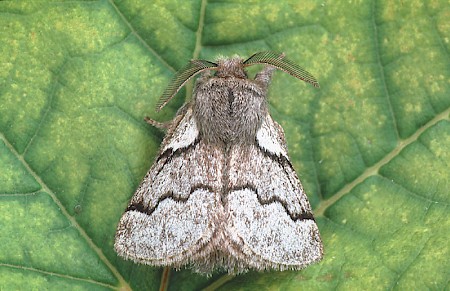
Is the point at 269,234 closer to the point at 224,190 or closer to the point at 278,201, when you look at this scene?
the point at 278,201

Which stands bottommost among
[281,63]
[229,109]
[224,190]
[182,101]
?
[224,190]

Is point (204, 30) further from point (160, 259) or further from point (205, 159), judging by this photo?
point (160, 259)

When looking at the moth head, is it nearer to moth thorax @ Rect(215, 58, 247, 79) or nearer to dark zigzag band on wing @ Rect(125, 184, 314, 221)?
moth thorax @ Rect(215, 58, 247, 79)

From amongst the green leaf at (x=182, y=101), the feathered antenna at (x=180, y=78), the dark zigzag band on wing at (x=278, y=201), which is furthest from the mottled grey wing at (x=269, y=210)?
the feathered antenna at (x=180, y=78)

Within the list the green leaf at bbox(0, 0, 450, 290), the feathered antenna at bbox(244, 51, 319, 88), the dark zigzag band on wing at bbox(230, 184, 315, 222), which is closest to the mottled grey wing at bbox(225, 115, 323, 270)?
the dark zigzag band on wing at bbox(230, 184, 315, 222)

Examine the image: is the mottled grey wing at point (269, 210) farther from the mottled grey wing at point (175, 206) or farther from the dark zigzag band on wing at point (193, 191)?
the mottled grey wing at point (175, 206)

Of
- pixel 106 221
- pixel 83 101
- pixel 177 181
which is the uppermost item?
pixel 83 101

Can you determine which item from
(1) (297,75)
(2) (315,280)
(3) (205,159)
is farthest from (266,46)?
(2) (315,280)

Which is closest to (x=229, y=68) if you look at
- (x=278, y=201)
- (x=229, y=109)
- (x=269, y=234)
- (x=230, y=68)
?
(x=230, y=68)
